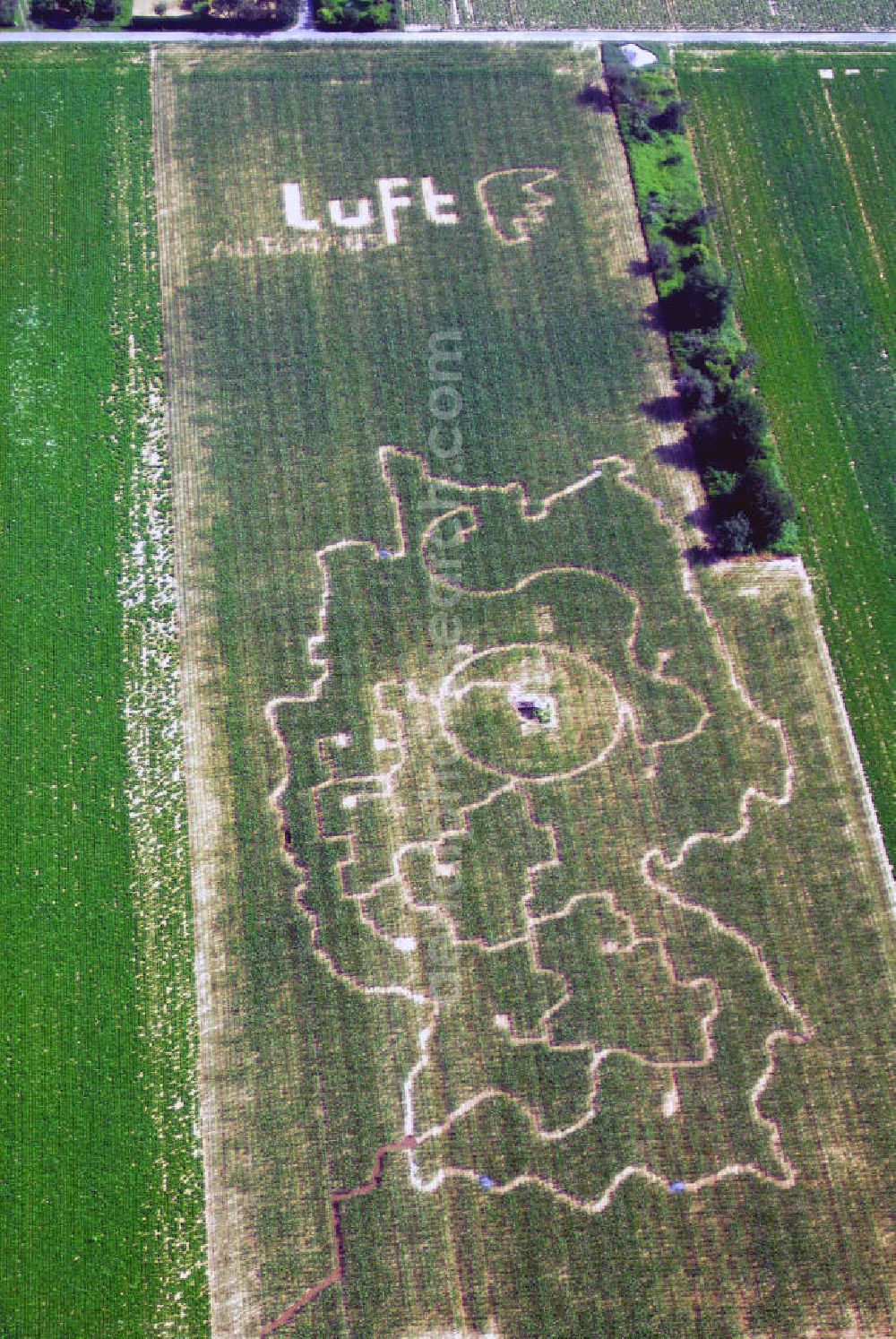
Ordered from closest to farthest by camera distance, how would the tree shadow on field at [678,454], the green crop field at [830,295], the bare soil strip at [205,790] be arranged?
the bare soil strip at [205,790] → the green crop field at [830,295] → the tree shadow on field at [678,454]

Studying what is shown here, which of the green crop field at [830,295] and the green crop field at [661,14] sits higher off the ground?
the green crop field at [661,14]

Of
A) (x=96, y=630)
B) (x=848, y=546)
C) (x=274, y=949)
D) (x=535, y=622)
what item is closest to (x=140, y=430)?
(x=96, y=630)

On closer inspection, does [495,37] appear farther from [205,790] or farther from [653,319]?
[205,790]

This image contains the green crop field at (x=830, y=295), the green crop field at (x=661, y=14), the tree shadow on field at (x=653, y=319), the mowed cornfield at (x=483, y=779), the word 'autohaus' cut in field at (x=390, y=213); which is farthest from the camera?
the green crop field at (x=661, y=14)

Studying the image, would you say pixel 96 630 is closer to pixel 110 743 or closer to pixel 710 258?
pixel 110 743

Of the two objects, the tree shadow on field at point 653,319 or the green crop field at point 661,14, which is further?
the green crop field at point 661,14

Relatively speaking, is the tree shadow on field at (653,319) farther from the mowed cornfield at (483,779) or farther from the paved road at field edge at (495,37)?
the paved road at field edge at (495,37)

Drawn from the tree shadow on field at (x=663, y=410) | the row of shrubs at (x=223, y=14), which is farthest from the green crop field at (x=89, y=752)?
the tree shadow on field at (x=663, y=410)
